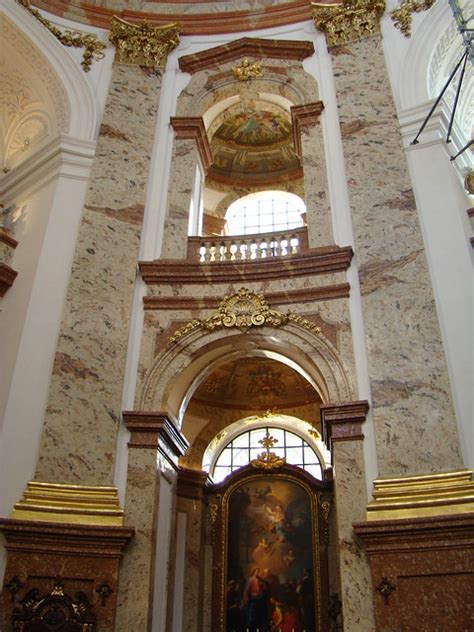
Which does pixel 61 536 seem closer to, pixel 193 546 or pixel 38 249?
pixel 38 249

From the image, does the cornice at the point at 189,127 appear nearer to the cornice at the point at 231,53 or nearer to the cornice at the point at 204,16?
the cornice at the point at 231,53

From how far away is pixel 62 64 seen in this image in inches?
403

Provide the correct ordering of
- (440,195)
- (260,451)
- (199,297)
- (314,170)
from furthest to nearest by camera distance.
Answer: (260,451) → (314,170) → (199,297) → (440,195)

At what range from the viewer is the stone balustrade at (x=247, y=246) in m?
8.82

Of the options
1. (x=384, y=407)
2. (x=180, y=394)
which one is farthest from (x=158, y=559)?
(x=384, y=407)

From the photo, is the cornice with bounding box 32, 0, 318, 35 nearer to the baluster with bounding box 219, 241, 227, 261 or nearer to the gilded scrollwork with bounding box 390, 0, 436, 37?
the gilded scrollwork with bounding box 390, 0, 436, 37

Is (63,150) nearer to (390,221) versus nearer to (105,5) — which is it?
(105,5)

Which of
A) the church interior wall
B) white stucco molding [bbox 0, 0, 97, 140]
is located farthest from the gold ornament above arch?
white stucco molding [bbox 0, 0, 97, 140]

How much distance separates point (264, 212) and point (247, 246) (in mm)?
5040

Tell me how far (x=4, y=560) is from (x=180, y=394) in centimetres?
283

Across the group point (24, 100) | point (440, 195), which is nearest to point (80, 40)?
point (24, 100)

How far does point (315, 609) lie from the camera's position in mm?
9992

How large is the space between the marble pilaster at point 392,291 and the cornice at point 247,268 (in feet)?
1.10

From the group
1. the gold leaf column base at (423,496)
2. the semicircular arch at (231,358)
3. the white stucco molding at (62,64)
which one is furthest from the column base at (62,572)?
the white stucco molding at (62,64)
